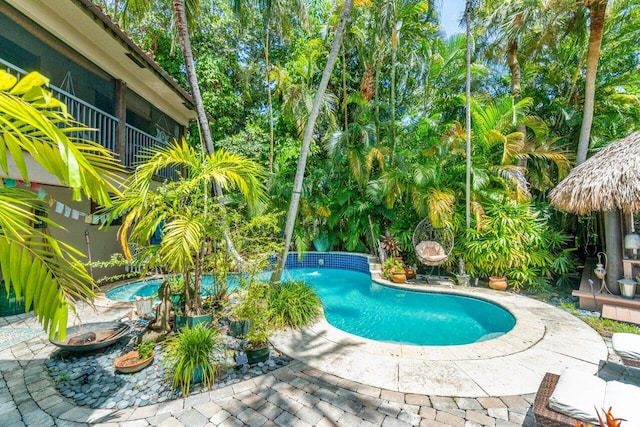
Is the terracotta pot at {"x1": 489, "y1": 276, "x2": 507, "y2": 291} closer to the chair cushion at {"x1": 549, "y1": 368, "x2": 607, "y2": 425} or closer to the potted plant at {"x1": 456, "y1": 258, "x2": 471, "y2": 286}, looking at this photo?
the potted plant at {"x1": 456, "y1": 258, "x2": 471, "y2": 286}

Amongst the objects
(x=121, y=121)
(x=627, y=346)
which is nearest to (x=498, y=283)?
(x=627, y=346)

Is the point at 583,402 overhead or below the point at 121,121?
below

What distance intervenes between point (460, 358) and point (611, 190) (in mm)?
4561

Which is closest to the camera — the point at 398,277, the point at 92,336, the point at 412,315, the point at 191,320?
the point at 92,336

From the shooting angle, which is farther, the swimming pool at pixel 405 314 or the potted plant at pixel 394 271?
the potted plant at pixel 394 271

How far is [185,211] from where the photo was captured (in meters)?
4.33

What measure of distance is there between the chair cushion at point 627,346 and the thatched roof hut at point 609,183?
10.5 ft

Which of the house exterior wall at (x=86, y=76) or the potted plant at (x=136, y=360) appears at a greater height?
the house exterior wall at (x=86, y=76)

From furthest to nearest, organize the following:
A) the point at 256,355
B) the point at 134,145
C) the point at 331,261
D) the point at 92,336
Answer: the point at 331,261 < the point at 134,145 < the point at 92,336 < the point at 256,355

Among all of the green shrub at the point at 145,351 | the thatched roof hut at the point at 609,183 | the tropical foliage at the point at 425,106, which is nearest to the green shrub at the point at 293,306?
the tropical foliage at the point at 425,106

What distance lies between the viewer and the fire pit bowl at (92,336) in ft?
12.9

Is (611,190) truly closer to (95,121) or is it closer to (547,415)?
(547,415)

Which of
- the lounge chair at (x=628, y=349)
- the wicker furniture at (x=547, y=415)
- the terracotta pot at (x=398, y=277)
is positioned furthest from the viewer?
the terracotta pot at (x=398, y=277)

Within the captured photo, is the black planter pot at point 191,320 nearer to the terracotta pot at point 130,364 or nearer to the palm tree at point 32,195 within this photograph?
the terracotta pot at point 130,364
